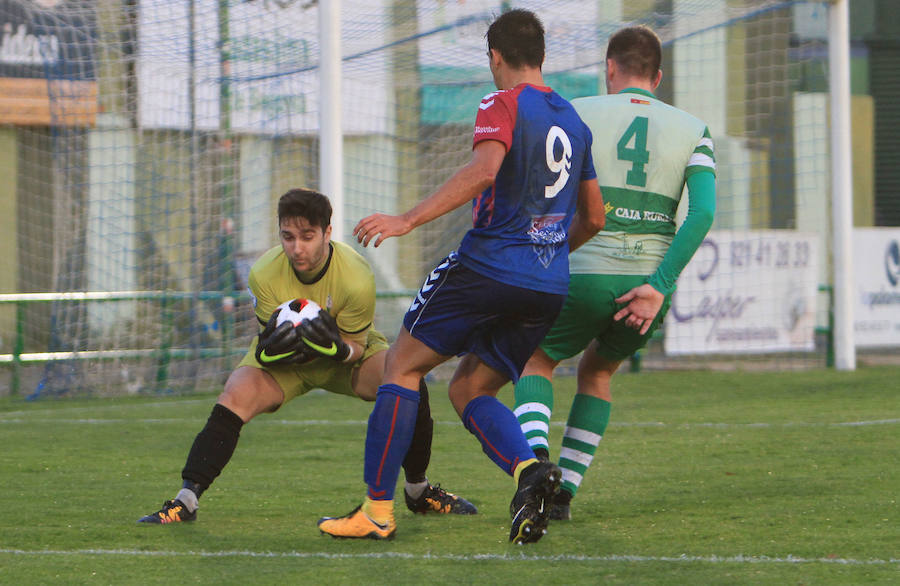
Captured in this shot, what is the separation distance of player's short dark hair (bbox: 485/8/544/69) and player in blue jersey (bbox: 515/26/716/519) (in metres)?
0.58

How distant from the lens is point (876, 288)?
13844 millimetres

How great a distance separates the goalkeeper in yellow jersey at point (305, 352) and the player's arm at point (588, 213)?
2.96 feet

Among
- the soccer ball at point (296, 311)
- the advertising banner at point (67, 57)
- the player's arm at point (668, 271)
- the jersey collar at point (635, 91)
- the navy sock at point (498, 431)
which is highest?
the advertising banner at point (67, 57)

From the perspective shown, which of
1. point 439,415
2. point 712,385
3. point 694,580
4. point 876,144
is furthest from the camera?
point 876,144

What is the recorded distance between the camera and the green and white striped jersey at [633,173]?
15.6 ft

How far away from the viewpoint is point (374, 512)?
441cm

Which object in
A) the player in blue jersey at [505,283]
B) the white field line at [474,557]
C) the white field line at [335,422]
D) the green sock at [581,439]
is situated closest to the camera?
the white field line at [474,557]

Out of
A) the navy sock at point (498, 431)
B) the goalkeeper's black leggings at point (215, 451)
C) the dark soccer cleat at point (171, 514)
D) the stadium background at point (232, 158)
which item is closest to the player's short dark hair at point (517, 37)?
the navy sock at point (498, 431)

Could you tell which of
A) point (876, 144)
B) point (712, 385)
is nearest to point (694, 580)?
point (712, 385)

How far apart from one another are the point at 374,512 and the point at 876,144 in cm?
1755

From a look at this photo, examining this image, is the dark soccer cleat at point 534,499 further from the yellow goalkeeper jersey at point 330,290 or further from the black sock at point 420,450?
the yellow goalkeeper jersey at point 330,290

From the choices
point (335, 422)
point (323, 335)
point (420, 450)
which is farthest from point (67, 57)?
point (420, 450)

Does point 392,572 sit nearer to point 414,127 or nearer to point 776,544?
point 776,544

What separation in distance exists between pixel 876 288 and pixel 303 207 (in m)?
10.4
